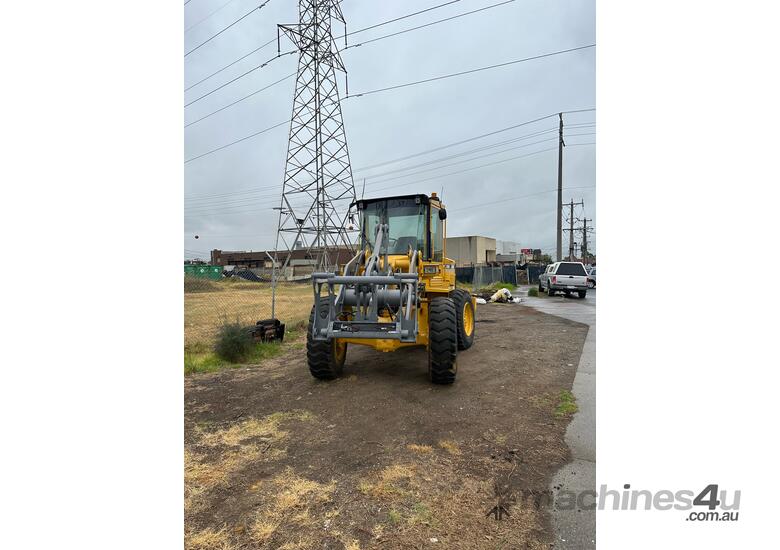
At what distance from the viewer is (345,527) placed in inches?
84.4

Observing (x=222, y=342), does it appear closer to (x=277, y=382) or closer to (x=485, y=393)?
(x=277, y=382)

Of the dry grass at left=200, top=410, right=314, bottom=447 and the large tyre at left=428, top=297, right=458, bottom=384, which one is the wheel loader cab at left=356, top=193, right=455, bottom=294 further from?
the dry grass at left=200, top=410, right=314, bottom=447

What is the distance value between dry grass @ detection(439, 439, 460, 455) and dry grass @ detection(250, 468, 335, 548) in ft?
3.10

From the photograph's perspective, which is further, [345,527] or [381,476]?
[381,476]

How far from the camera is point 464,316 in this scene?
5938 millimetres

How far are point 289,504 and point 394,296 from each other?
2479 mm

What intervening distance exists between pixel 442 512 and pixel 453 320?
228 cm

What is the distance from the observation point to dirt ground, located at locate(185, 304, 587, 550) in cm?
213

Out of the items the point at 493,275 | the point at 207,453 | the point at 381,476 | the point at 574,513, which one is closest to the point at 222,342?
the point at 207,453

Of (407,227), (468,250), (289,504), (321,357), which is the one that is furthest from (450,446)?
(468,250)

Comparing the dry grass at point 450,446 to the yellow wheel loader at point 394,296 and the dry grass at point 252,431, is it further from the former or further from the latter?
the dry grass at point 252,431

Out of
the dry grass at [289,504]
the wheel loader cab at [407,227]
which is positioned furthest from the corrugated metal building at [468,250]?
the dry grass at [289,504]
